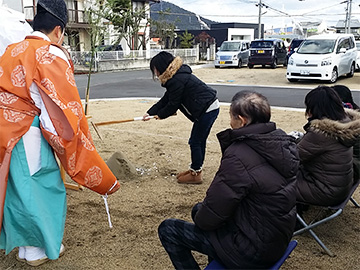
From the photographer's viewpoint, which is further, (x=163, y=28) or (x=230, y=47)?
(x=163, y=28)

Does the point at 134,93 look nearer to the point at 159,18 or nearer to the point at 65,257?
the point at 65,257

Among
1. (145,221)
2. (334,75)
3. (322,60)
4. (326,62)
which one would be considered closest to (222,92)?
(322,60)

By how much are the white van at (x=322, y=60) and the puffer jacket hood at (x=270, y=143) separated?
464 inches

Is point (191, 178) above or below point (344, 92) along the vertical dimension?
below

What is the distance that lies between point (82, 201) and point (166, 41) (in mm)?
31689

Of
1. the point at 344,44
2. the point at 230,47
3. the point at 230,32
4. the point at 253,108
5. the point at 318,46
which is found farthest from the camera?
the point at 230,32

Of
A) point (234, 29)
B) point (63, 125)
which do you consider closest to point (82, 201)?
point (63, 125)

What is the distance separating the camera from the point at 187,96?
3979 millimetres

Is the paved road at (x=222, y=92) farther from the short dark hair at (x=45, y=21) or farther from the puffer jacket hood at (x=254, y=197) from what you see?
the puffer jacket hood at (x=254, y=197)

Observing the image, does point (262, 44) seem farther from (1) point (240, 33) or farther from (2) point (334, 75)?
(1) point (240, 33)

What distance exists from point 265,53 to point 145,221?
59.9 ft

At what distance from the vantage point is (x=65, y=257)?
2840 millimetres

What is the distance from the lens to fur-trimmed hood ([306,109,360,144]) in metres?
2.66

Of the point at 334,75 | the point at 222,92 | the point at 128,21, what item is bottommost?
the point at 222,92
